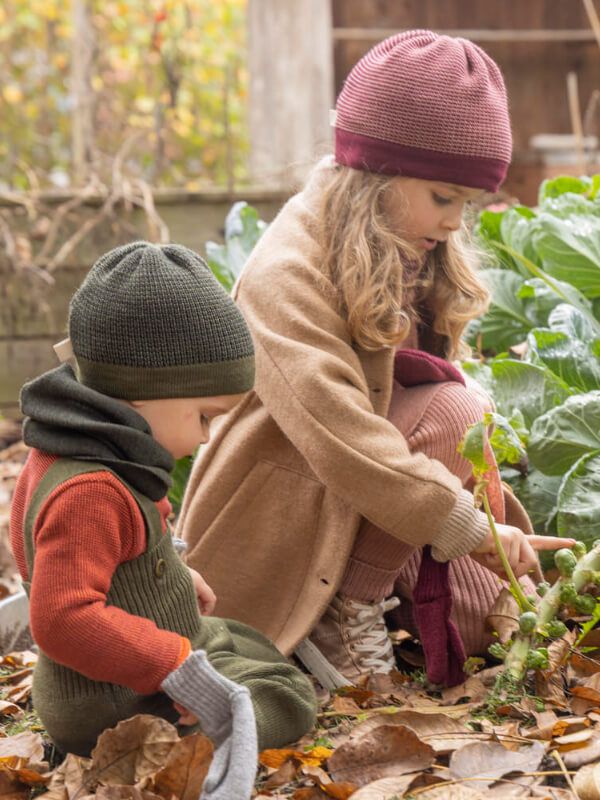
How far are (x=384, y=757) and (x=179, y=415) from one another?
623 mm

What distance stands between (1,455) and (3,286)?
76 centimetres

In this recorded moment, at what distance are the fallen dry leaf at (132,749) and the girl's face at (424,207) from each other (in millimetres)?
1137

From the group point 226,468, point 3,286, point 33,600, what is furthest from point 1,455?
point 33,600

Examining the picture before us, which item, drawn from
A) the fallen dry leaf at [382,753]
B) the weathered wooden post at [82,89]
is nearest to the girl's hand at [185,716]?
the fallen dry leaf at [382,753]

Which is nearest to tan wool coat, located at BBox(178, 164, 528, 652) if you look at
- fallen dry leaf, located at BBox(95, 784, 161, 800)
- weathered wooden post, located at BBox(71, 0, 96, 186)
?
fallen dry leaf, located at BBox(95, 784, 161, 800)

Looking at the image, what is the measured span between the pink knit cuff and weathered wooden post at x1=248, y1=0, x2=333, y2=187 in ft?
13.5

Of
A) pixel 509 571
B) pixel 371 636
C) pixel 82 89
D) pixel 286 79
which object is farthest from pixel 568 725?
pixel 286 79

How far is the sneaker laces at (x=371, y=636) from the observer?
228cm

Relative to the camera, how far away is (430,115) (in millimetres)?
2168

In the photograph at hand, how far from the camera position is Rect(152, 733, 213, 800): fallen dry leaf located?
164 centimetres

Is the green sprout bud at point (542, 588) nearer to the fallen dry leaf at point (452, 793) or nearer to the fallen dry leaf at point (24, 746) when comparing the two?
the fallen dry leaf at point (452, 793)

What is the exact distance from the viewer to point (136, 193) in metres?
4.65

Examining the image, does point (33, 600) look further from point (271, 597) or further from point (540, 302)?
point (540, 302)

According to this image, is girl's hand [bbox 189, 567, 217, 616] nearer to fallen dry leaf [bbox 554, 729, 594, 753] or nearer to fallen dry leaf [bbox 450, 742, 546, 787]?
fallen dry leaf [bbox 450, 742, 546, 787]
